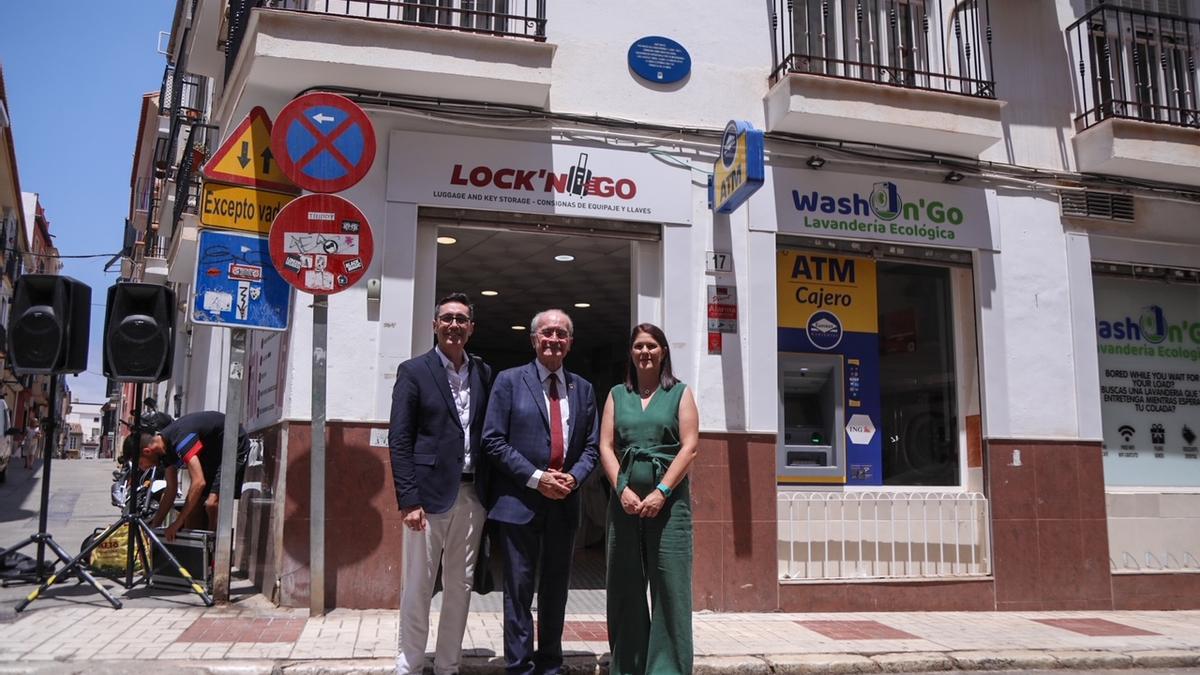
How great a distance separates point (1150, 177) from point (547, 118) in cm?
605

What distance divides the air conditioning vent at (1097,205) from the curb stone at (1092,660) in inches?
173

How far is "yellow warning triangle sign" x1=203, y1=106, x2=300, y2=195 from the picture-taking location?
22.9 feet

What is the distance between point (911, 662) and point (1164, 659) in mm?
1988

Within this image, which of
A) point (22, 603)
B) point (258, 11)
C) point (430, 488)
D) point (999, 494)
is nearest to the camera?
point (430, 488)

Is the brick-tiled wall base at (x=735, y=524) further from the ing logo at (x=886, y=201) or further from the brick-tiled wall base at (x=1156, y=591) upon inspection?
the brick-tiled wall base at (x=1156, y=591)

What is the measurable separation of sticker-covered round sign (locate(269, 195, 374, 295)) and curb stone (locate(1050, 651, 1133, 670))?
215 inches

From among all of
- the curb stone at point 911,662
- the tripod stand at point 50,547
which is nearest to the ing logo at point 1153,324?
the curb stone at point 911,662

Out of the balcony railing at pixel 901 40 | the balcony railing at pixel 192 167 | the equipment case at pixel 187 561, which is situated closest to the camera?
the equipment case at pixel 187 561

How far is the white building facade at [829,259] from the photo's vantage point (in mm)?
7473

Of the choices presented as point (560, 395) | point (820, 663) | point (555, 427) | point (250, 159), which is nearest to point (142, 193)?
point (250, 159)

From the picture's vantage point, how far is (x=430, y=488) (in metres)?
5.02

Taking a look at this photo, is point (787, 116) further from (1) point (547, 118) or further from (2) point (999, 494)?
(2) point (999, 494)

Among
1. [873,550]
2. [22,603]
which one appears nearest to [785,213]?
[873,550]

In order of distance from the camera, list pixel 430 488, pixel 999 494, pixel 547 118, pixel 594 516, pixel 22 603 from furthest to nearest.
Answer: pixel 594 516, pixel 999 494, pixel 547 118, pixel 22 603, pixel 430 488
